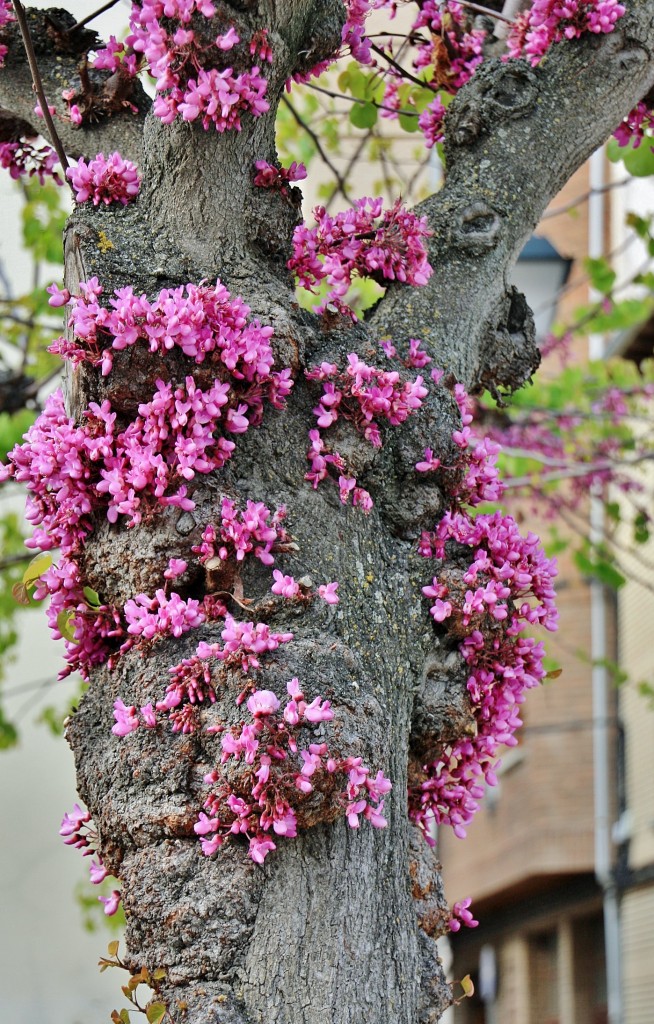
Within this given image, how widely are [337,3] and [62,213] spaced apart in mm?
4755

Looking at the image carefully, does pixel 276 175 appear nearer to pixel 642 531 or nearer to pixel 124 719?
pixel 124 719

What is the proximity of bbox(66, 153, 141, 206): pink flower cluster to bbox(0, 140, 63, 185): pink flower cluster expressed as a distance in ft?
2.19

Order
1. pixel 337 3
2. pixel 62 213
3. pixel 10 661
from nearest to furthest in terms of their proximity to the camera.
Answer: pixel 337 3, pixel 62 213, pixel 10 661

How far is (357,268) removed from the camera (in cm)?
257

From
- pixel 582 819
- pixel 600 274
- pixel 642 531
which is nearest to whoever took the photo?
pixel 600 274

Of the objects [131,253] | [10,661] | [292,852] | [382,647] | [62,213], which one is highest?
[62,213]

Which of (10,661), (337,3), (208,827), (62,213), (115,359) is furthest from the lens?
(10,661)

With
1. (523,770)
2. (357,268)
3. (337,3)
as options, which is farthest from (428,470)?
(523,770)

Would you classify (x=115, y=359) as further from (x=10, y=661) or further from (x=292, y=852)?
(x=10, y=661)

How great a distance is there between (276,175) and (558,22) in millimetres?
911

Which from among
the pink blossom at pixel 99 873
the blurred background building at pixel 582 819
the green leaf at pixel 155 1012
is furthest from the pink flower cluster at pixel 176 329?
the blurred background building at pixel 582 819

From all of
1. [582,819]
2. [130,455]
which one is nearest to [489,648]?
[130,455]

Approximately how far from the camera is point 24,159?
3068 millimetres

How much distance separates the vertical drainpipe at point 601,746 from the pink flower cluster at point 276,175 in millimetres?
9295
